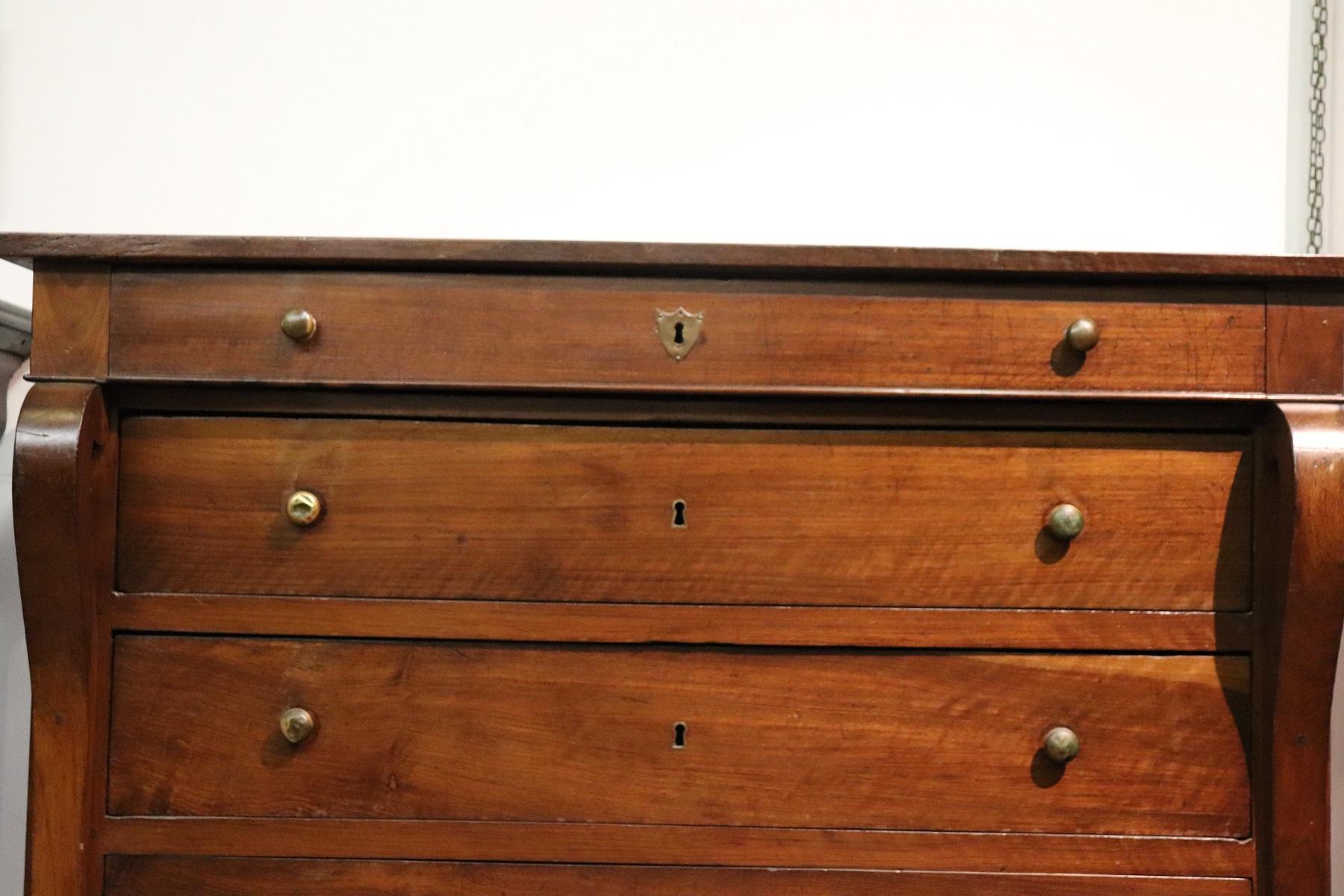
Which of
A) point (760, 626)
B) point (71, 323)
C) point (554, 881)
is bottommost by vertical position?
point (554, 881)

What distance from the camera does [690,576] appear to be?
1119 millimetres

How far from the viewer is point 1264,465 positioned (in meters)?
1.12

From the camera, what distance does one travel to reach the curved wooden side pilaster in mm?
1045

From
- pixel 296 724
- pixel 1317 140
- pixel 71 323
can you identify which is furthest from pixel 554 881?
pixel 1317 140

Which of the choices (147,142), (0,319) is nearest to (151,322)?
(0,319)

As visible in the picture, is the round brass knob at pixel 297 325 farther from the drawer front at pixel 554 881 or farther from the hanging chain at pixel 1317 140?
the hanging chain at pixel 1317 140

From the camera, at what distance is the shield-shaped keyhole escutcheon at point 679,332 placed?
3.60ft

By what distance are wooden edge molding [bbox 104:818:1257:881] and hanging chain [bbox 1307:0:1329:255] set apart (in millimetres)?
1193

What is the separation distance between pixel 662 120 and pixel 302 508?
1.04 m

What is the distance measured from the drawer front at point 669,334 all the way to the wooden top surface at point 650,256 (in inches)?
1.2

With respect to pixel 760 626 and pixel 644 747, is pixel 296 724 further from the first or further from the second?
pixel 760 626

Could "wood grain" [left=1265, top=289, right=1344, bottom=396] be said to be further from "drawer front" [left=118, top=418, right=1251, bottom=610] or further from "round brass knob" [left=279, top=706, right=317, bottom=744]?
"round brass knob" [left=279, top=706, right=317, bottom=744]

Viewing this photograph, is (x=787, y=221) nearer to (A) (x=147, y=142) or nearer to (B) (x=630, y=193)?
(B) (x=630, y=193)

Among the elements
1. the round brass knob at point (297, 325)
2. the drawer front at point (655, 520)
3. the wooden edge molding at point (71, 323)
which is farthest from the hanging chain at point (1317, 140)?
the wooden edge molding at point (71, 323)
